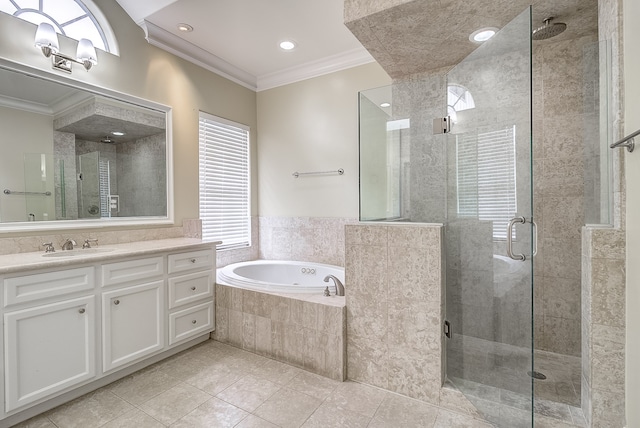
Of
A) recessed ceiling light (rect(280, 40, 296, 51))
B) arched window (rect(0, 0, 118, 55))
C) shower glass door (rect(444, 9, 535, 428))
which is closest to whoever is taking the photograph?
shower glass door (rect(444, 9, 535, 428))

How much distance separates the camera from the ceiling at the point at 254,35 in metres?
2.43

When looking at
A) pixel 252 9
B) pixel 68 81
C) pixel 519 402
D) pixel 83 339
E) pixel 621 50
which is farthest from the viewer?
pixel 252 9

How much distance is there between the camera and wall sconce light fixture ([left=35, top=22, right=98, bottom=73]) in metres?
2.01

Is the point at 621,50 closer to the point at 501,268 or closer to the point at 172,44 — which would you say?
the point at 501,268

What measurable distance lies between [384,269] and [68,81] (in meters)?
2.62

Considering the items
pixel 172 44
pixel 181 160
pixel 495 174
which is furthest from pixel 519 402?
pixel 172 44

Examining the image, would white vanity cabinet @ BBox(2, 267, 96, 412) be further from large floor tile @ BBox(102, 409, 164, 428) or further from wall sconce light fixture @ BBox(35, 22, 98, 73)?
wall sconce light fixture @ BBox(35, 22, 98, 73)

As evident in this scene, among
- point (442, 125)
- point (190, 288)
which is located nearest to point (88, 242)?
point (190, 288)

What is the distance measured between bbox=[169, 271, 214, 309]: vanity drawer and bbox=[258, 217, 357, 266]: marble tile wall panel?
3.61 feet

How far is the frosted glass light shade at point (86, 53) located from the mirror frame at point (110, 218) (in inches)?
6.1

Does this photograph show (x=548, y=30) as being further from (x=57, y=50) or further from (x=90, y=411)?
(x=90, y=411)

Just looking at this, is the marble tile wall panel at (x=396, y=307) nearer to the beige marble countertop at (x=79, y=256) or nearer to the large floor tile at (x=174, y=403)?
the large floor tile at (x=174, y=403)

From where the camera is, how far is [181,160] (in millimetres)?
2990

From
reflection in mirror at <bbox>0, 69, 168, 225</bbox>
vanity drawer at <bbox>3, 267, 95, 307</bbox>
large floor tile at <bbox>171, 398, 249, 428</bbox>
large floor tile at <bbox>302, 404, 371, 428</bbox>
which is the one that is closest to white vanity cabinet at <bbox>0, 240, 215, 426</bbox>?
vanity drawer at <bbox>3, 267, 95, 307</bbox>
